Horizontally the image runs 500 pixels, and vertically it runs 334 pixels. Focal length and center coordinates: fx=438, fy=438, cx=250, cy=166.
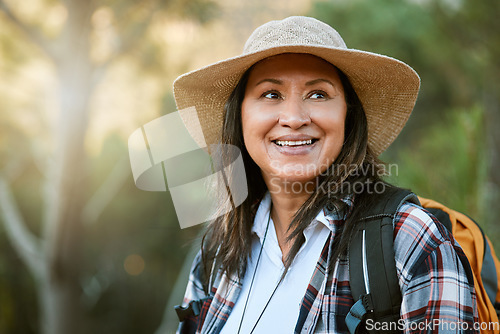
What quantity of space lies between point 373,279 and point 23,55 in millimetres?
5563

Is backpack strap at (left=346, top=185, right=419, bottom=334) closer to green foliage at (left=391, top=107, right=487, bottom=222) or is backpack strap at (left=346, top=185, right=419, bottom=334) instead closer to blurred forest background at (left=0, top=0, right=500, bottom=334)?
green foliage at (left=391, top=107, right=487, bottom=222)

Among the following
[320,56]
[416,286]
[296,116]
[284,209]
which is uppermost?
[320,56]

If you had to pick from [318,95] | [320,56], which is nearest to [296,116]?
[318,95]

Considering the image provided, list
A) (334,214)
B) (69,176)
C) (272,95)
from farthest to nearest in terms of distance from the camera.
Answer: (69,176)
(272,95)
(334,214)

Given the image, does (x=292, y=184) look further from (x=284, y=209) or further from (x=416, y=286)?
(x=416, y=286)

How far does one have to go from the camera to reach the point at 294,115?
137 cm

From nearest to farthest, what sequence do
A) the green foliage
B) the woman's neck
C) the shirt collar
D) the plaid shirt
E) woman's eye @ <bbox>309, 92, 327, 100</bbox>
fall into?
the plaid shirt, the shirt collar, woman's eye @ <bbox>309, 92, 327, 100</bbox>, the woman's neck, the green foliage

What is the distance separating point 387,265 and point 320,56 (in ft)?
2.27

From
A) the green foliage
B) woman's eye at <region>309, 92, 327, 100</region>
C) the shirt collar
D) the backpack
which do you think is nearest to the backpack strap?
the backpack

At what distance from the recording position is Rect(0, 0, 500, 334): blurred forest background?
427 cm

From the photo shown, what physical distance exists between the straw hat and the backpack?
0.42 metres

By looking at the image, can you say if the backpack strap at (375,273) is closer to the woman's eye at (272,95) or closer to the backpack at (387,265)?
the backpack at (387,265)

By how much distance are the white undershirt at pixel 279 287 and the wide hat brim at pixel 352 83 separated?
506 millimetres

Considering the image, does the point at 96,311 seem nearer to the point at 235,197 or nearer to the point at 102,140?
the point at 102,140
